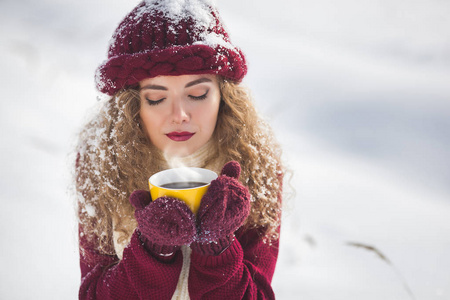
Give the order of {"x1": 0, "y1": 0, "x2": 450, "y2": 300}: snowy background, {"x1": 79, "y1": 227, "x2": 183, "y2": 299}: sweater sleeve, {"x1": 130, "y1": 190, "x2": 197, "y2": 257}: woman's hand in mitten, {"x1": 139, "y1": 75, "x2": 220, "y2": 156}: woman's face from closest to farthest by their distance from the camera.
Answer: {"x1": 130, "y1": 190, "x2": 197, "y2": 257}: woman's hand in mitten, {"x1": 79, "y1": 227, "x2": 183, "y2": 299}: sweater sleeve, {"x1": 139, "y1": 75, "x2": 220, "y2": 156}: woman's face, {"x1": 0, "y1": 0, "x2": 450, "y2": 300}: snowy background

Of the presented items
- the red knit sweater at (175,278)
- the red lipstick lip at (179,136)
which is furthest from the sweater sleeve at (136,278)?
the red lipstick lip at (179,136)

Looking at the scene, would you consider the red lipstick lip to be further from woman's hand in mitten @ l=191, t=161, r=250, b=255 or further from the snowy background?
the snowy background

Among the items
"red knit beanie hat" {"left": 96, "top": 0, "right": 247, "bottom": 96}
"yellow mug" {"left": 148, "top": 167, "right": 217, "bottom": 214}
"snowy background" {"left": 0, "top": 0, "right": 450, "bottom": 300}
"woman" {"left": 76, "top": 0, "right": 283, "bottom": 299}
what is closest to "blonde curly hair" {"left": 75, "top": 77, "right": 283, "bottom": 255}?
"woman" {"left": 76, "top": 0, "right": 283, "bottom": 299}

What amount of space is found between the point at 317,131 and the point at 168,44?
1.72 metres

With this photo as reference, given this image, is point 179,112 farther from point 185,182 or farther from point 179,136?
point 185,182

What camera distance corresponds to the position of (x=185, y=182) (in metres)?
1.01

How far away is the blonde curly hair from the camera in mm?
1259

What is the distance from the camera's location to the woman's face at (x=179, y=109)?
1115 mm

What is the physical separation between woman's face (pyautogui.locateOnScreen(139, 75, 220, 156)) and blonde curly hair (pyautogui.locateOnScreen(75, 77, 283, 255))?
0.07 m

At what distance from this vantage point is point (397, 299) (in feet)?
5.22

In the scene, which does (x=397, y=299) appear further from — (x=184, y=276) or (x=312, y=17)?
(x=312, y=17)

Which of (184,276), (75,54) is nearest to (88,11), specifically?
(75,54)

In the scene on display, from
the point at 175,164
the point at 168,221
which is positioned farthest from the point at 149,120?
the point at 168,221

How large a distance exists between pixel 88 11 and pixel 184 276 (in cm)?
210
